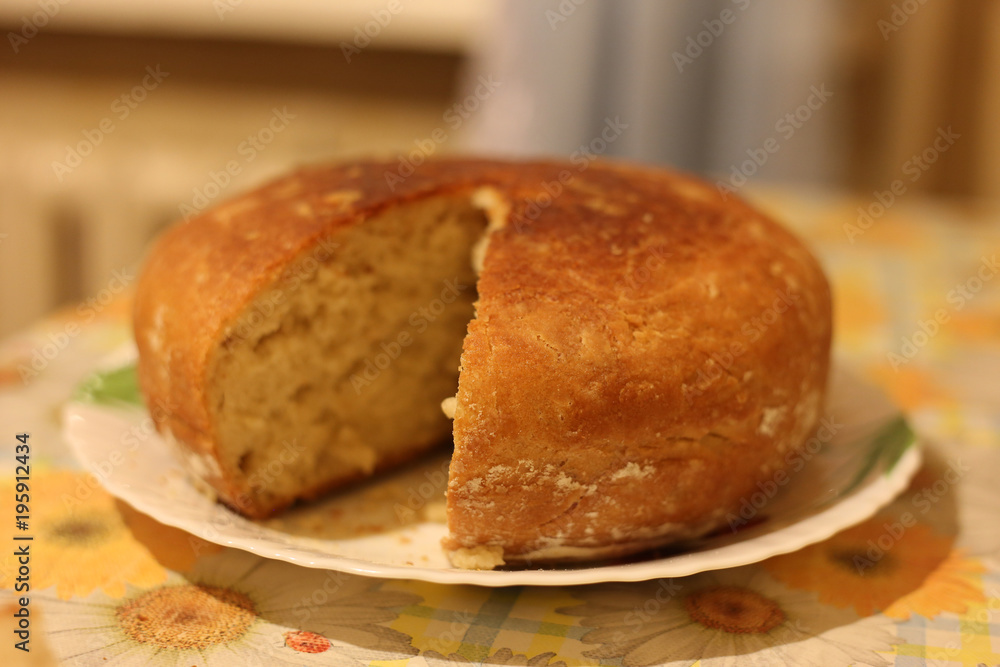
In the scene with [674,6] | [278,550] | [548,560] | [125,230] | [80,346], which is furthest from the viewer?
[125,230]

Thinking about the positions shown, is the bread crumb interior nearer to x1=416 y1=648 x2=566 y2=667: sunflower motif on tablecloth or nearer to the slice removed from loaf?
the slice removed from loaf

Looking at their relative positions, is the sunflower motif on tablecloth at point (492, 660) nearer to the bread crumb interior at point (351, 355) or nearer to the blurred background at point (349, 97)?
the bread crumb interior at point (351, 355)

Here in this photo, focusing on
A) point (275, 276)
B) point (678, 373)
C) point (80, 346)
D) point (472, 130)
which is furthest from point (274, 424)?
point (472, 130)

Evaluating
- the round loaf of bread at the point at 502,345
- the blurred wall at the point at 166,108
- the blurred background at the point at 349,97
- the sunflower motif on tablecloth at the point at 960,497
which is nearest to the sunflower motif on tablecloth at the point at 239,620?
the round loaf of bread at the point at 502,345

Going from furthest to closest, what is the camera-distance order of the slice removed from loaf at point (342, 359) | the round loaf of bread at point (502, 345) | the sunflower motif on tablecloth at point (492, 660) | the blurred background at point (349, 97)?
1. the blurred background at point (349, 97)
2. the slice removed from loaf at point (342, 359)
3. the round loaf of bread at point (502, 345)
4. the sunflower motif on tablecloth at point (492, 660)

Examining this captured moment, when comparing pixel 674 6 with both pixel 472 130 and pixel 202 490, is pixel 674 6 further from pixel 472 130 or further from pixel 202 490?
pixel 202 490
